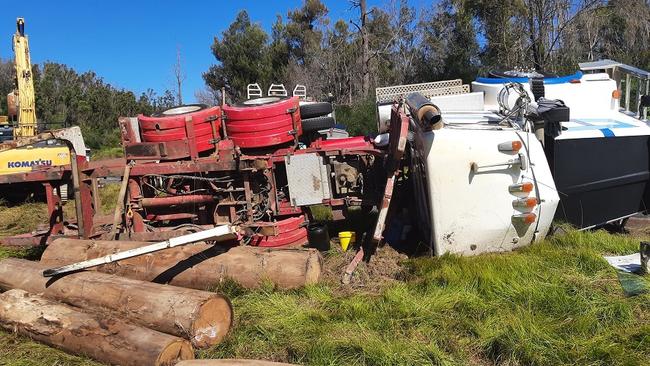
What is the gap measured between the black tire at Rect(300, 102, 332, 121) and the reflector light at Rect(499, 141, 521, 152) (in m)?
2.46

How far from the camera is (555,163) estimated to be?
5.36 meters

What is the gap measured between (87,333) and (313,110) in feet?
12.3

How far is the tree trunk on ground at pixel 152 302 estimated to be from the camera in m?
3.76

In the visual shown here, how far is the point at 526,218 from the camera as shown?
4.88 metres

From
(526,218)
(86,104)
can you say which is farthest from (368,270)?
(86,104)

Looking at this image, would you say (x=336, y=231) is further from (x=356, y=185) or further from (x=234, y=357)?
(x=234, y=357)

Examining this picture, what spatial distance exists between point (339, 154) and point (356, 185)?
1.48 ft

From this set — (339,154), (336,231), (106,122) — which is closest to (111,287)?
(339,154)

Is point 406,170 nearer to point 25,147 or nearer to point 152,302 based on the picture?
point 152,302

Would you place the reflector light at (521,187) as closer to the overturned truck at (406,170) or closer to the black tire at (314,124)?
the overturned truck at (406,170)

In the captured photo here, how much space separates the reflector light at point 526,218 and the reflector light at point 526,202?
8 centimetres

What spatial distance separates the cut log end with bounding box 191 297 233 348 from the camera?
12.3 feet

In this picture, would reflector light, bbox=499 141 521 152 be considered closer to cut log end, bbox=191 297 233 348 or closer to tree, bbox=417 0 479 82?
cut log end, bbox=191 297 233 348

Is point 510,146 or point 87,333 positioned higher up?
point 510,146
